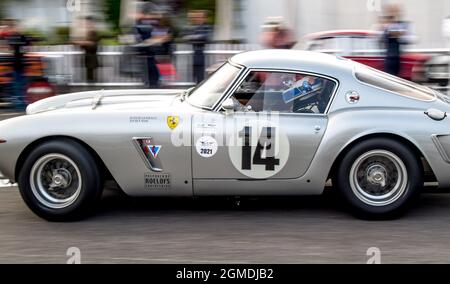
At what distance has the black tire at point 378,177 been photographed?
5.98m

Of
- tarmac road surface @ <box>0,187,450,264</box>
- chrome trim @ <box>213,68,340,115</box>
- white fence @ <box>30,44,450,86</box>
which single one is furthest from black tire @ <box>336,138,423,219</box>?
white fence @ <box>30,44,450,86</box>

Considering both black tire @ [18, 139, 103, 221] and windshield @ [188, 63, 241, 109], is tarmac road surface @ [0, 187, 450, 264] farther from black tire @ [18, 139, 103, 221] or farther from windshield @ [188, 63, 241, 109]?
windshield @ [188, 63, 241, 109]

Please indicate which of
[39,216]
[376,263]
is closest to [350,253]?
[376,263]

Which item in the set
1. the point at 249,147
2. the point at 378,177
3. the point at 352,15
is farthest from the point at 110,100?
the point at 352,15

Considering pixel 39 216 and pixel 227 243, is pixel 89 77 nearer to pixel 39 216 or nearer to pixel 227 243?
pixel 39 216

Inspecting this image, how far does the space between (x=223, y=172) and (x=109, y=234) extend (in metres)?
1.02

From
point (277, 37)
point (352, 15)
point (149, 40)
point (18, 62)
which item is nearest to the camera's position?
point (277, 37)

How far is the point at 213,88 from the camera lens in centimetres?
637

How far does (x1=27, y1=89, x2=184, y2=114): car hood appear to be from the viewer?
6449 millimetres

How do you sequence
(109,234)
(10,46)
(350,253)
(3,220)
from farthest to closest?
1. (10,46)
2. (3,220)
3. (109,234)
4. (350,253)

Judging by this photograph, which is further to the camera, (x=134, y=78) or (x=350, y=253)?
(x=134, y=78)

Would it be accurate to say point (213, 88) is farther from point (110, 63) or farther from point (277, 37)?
point (110, 63)

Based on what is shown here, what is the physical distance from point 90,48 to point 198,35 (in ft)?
6.66
